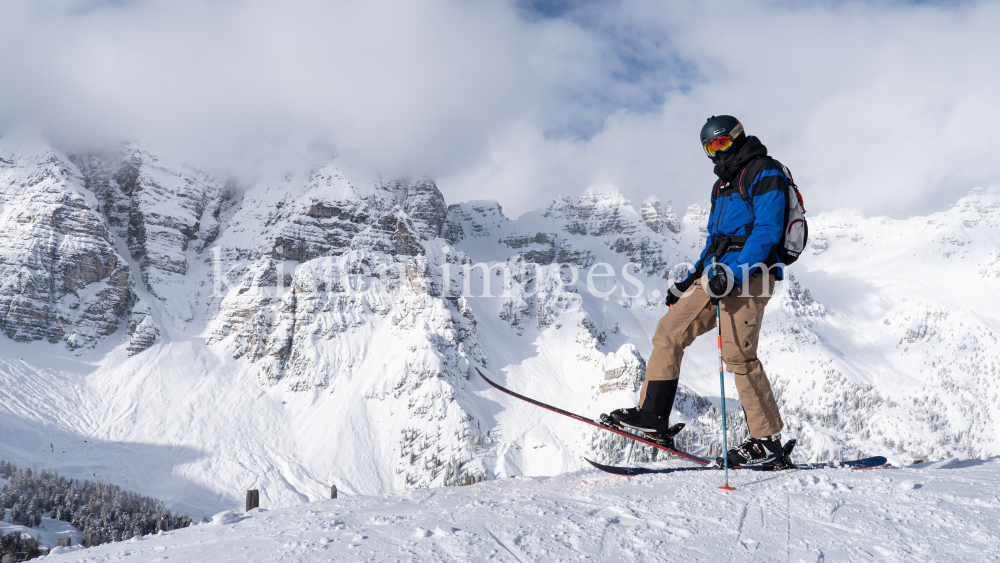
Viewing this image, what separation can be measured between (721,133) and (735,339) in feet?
7.77

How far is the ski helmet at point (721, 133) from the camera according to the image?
5.72 metres

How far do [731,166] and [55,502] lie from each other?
3860 inches

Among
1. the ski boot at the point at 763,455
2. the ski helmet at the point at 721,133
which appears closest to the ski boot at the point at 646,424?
the ski boot at the point at 763,455

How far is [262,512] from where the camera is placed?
4.76 metres

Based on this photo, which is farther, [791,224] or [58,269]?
[58,269]

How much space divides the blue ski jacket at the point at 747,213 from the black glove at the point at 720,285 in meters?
0.08

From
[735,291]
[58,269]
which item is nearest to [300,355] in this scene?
[58,269]

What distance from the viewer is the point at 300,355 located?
137625 mm

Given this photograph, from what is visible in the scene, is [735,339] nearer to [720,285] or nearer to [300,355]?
[720,285]

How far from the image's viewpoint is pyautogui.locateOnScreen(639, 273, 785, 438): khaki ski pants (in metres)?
5.46

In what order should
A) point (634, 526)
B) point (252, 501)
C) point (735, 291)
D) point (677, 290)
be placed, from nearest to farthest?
point (634, 526) < point (735, 291) < point (677, 290) < point (252, 501)

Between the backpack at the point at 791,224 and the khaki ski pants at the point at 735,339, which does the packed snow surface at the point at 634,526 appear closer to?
the khaki ski pants at the point at 735,339

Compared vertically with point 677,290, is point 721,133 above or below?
above

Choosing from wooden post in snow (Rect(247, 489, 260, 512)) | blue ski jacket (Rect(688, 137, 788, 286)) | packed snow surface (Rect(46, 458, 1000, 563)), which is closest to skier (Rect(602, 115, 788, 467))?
blue ski jacket (Rect(688, 137, 788, 286))
